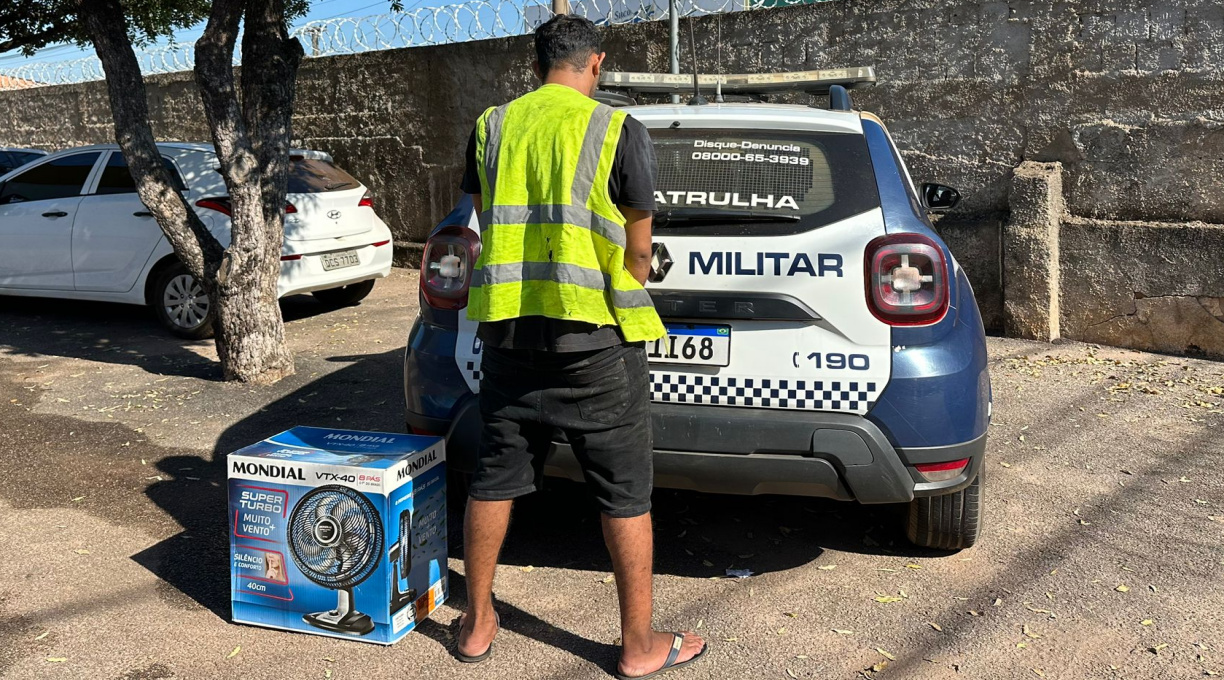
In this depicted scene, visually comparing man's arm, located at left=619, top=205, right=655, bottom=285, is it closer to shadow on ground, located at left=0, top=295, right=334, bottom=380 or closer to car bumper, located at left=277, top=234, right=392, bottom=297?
shadow on ground, located at left=0, top=295, right=334, bottom=380

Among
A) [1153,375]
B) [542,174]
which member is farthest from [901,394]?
[1153,375]

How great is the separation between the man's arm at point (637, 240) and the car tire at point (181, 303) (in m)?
5.91

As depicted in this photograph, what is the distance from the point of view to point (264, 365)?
658cm

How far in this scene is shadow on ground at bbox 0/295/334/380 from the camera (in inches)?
289

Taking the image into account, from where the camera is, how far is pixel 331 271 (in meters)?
8.38

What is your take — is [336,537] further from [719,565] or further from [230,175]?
[230,175]

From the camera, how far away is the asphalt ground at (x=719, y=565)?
10.5 ft

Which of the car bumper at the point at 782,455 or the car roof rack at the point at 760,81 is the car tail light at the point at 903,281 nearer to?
the car bumper at the point at 782,455

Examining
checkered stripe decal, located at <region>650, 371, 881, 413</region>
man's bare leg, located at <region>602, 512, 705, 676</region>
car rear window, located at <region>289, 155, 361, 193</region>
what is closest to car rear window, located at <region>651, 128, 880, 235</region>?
checkered stripe decal, located at <region>650, 371, 881, 413</region>

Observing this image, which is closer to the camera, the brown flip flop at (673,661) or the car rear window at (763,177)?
the brown flip flop at (673,661)

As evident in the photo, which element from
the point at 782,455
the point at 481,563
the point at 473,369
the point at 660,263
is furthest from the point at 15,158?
the point at 782,455

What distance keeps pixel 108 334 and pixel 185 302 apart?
2.61 feet

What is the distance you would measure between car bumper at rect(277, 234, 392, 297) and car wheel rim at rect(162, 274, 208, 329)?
616 mm

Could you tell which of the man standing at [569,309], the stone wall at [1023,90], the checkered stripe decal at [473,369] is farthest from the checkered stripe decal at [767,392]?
the stone wall at [1023,90]
